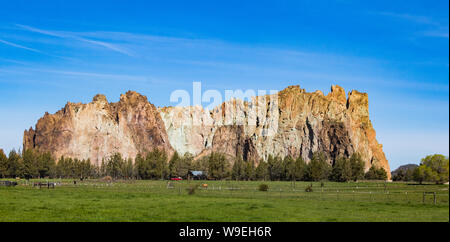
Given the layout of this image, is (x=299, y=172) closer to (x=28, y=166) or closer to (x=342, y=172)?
(x=342, y=172)

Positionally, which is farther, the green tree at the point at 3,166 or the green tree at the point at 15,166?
the green tree at the point at 15,166

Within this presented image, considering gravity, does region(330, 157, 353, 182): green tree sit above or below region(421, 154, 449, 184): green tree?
below

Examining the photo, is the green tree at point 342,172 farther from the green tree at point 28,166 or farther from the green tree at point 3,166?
the green tree at point 3,166

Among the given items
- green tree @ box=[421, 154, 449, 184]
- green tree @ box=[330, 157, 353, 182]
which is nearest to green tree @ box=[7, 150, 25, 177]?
green tree @ box=[330, 157, 353, 182]

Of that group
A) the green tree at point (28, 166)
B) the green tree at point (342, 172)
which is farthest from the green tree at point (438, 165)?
the green tree at point (28, 166)

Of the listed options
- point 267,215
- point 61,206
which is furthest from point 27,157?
point 267,215

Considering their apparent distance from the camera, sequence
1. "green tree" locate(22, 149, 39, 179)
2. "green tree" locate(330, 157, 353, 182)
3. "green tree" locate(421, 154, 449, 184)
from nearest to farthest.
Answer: "green tree" locate(421, 154, 449, 184), "green tree" locate(330, 157, 353, 182), "green tree" locate(22, 149, 39, 179)

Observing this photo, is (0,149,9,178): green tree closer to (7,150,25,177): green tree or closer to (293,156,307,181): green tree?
(7,150,25,177): green tree

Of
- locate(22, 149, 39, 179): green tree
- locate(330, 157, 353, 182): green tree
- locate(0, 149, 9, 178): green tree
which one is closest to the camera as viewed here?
locate(0, 149, 9, 178): green tree

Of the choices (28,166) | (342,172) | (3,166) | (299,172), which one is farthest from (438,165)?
(28,166)

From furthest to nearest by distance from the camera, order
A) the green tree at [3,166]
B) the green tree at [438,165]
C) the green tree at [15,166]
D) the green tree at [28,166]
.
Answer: the green tree at [28,166] → the green tree at [15,166] → the green tree at [3,166] → the green tree at [438,165]
